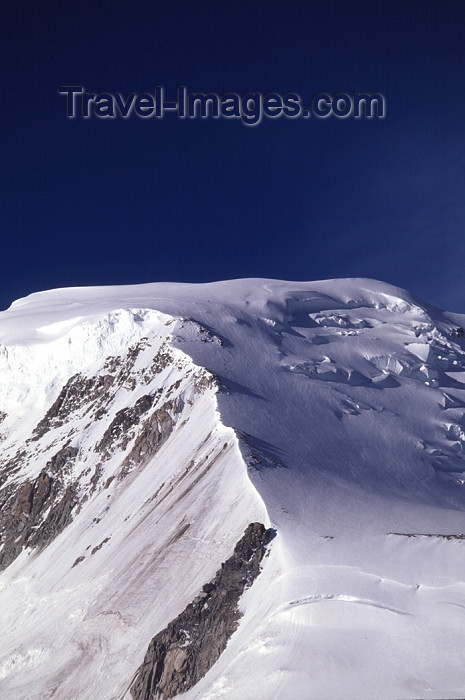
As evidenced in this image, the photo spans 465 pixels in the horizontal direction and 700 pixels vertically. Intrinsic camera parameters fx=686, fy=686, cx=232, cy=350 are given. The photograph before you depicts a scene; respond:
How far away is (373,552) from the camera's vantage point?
1248 inches

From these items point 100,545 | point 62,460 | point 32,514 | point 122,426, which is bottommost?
point 32,514

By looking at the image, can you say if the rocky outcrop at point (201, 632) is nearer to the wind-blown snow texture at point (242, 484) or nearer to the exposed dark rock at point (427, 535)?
the wind-blown snow texture at point (242, 484)

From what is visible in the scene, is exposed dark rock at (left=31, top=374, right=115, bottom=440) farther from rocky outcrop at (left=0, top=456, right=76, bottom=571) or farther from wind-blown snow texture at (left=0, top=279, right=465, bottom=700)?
rocky outcrop at (left=0, top=456, right=76, bottom=571)

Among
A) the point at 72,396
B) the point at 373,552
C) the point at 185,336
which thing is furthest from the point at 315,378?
the point at 373,552

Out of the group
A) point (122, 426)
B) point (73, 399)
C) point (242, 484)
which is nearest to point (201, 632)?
point (242, 484)

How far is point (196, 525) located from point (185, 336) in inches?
1013

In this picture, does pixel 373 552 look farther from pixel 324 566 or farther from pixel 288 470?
pixel 288 470

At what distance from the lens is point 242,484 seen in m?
38.8

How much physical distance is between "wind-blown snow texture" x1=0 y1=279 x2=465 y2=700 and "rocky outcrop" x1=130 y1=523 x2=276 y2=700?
947 mm

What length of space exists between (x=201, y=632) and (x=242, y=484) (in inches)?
396

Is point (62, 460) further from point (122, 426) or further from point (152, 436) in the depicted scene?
point (152, 436)

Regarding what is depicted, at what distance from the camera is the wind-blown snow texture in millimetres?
26203

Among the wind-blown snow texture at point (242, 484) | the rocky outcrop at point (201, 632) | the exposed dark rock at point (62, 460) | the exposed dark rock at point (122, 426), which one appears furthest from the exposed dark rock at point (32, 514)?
the rocky outcrop at point (201, 632)

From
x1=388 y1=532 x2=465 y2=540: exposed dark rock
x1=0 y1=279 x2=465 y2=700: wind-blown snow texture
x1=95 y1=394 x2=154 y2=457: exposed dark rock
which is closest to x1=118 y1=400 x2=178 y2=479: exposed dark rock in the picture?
x1=0 y1=279 x2=465 y2=700: wind-blown snow texture
